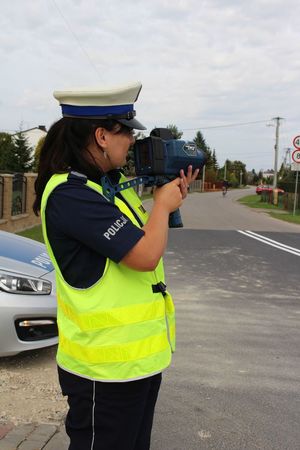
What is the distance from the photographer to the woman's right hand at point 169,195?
5.68 ft

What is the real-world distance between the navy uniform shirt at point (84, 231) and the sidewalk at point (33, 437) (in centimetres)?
160

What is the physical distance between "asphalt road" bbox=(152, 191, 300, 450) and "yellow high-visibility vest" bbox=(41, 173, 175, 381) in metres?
1.48

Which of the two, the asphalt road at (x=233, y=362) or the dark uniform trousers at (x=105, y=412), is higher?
the dark uniform trousers at (x=105, y=412)

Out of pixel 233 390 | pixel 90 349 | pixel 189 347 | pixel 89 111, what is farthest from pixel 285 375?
pixel 89 111

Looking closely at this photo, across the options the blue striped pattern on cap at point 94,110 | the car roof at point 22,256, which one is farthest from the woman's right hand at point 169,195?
the car roof at point 22,256

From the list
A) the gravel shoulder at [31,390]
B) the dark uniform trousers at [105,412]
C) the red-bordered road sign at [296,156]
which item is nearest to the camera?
the dark uniform trousers at [105,412]

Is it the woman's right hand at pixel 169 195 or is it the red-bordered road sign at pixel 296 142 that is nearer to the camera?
the woman's right hand at pixel 169 195

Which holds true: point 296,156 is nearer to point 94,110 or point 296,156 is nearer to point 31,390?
point 31,390

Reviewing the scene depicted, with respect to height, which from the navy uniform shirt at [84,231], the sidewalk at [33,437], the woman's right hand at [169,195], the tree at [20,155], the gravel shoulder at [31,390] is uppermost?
the tree at [20,155]

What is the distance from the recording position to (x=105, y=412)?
1665 mm

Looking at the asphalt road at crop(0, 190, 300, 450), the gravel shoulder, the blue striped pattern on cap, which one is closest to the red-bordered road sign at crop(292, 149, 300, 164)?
the asphalt road at crop(0, 190, 300, 450)

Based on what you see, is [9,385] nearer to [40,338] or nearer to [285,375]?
[40,338]

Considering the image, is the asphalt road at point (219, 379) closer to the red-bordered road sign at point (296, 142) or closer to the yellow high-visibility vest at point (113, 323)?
the yellow high-visibility vest at point (113, 323)

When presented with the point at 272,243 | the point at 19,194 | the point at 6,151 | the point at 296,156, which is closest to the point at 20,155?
the point at 6,151
